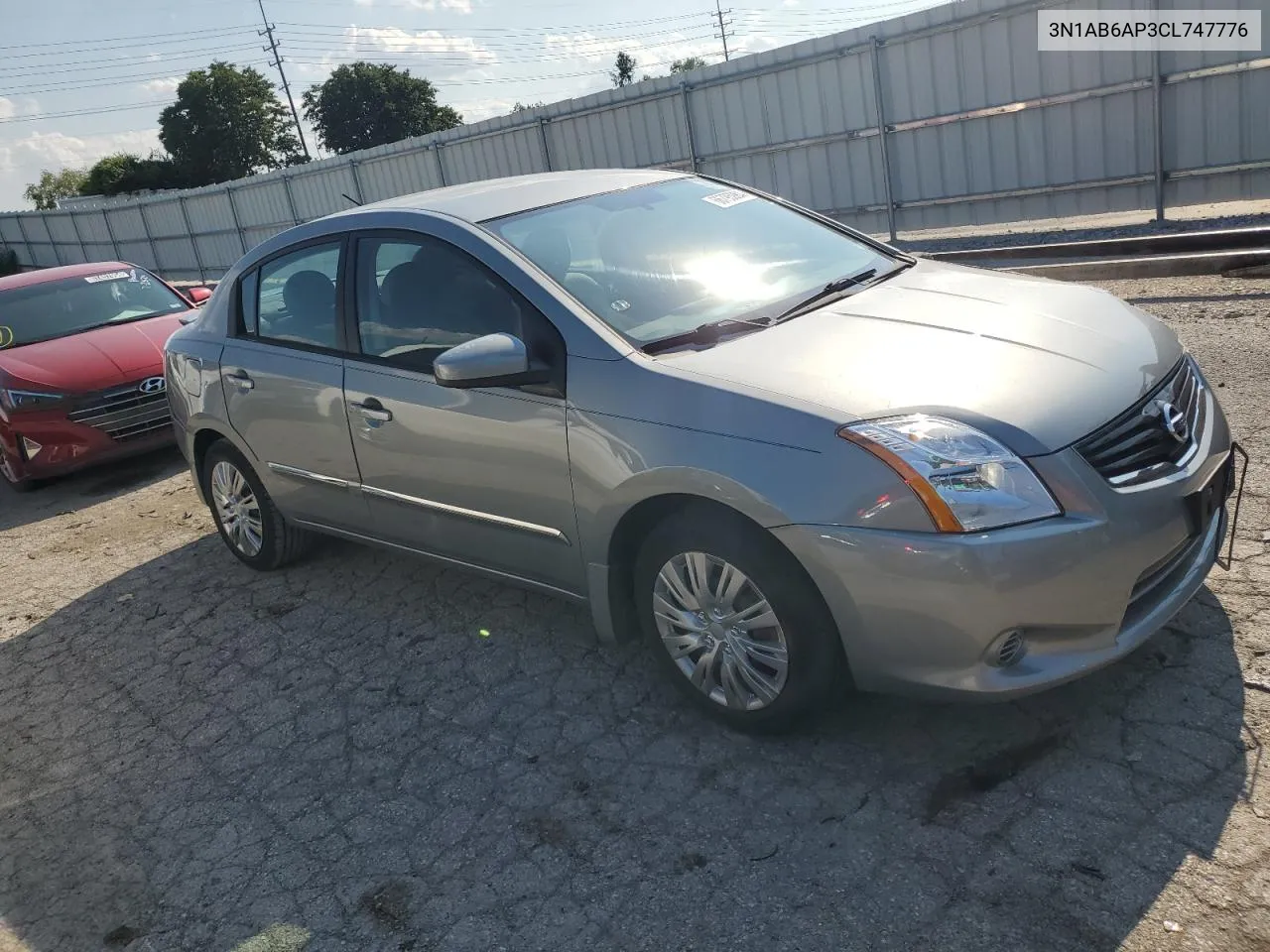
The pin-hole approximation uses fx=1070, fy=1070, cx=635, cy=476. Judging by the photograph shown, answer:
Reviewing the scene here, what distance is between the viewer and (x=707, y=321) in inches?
140

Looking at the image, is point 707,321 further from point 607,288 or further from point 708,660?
point 708,660

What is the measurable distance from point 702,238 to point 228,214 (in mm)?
22653

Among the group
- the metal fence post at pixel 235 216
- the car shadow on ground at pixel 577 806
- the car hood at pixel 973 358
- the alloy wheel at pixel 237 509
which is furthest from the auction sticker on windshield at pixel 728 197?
the metal fence post at pixel 235 216

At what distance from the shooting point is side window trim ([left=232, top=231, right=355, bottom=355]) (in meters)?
4.36

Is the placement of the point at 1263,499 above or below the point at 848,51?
below

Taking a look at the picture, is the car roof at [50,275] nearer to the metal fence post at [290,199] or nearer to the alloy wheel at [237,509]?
the alloy wheel at [237,509]

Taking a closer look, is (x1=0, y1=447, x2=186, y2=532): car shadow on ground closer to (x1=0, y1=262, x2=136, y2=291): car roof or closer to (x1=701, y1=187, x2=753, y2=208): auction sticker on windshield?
(x1=0, y1=262, x2=136, y2=291): car roof

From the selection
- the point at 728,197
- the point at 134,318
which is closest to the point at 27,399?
the point at 134,318

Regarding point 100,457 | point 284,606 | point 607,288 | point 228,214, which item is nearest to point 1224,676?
point 607,288

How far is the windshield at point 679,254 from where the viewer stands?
362 cm

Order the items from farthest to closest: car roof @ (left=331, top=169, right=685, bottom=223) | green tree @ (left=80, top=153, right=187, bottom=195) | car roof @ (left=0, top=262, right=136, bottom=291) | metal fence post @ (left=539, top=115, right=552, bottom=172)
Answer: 1. green tree @ (left=80, top=153, right=187, bottom=195)
2. metal fence post @ (left=539, top=115, right=552, bottom=172)
3. car roof @ (left=0, top=262, right=136, bottom=291)
4. car roof @ (left=331, top=169, right=685, bottom=223)

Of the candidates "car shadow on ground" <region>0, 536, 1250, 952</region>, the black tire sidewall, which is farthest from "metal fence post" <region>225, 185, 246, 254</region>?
"car shadow on ground" <region>0, 536, 1250, 952</region>

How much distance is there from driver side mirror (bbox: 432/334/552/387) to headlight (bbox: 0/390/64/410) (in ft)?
18.1

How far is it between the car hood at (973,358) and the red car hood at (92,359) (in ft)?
20.0
